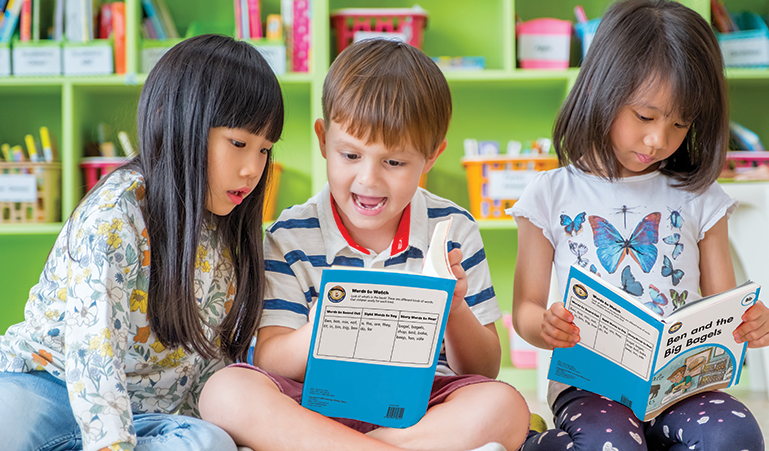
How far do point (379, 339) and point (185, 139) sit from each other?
1.24ft

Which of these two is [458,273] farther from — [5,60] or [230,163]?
[5,60]

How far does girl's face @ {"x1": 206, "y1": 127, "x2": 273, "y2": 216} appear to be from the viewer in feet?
2.80

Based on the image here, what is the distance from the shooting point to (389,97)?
2.88 feet

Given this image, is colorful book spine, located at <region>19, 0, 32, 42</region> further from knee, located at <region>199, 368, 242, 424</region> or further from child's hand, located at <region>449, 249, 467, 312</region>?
child's hand, located at <region>449, 249, 467, 312</region>

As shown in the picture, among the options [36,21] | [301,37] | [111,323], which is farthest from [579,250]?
[36,21]

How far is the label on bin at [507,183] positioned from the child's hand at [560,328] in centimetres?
89

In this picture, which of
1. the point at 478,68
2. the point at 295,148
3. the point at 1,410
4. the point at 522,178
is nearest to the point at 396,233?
the point at 1,410

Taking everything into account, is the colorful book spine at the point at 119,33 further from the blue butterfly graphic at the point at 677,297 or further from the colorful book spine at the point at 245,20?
the blue butterfly graphic at the point at 677,297

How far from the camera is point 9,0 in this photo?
5.72 ft

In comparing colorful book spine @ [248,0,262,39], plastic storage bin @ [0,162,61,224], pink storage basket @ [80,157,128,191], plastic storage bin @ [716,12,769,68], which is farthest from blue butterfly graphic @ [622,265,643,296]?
plastic storage bin @ [0,162,61,224]

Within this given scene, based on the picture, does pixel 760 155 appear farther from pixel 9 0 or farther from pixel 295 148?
pixel 9 0

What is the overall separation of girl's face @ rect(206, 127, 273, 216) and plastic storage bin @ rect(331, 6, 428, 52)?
94cm

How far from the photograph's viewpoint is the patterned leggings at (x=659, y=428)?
79cm

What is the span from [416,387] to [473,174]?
1.11 meters
